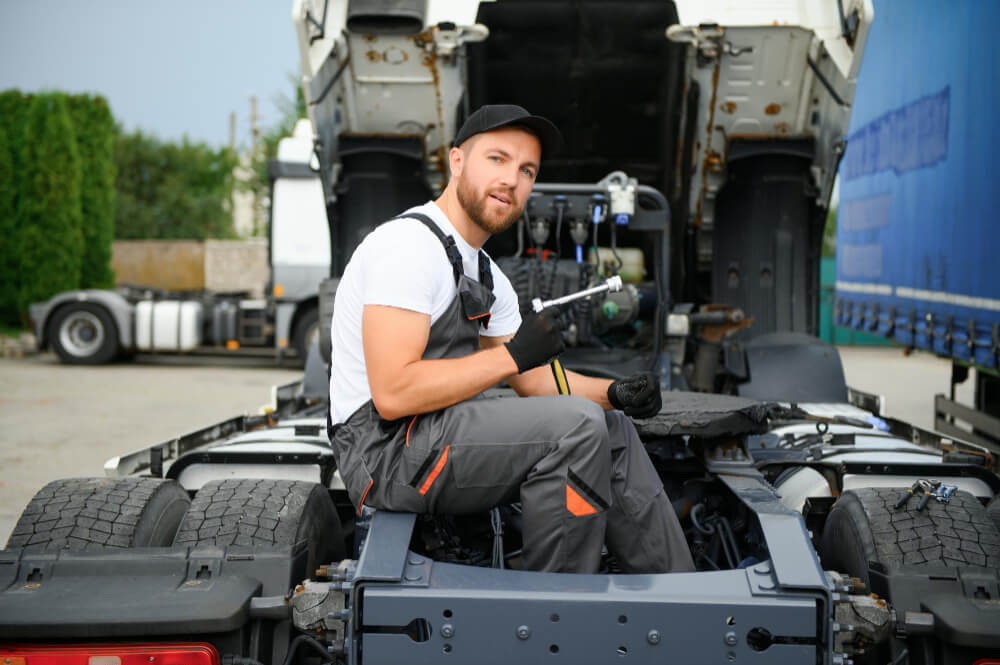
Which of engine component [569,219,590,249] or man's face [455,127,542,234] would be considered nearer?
man's face [455,127,542,234]

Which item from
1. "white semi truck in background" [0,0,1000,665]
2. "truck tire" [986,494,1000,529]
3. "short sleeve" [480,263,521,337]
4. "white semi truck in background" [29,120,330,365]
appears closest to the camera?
"white semi truck in background" [0,0,1000,665]

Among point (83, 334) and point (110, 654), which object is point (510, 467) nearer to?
point (110, 654)

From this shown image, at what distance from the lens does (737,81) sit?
4.99 metres

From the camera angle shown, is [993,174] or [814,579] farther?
[993,174]

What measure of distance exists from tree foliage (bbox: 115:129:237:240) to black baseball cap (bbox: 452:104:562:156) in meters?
34.3

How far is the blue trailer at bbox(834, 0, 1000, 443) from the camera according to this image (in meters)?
6.43

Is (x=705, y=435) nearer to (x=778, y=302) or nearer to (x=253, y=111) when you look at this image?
(x=778, y=302)

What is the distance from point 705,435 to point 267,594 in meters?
1.56

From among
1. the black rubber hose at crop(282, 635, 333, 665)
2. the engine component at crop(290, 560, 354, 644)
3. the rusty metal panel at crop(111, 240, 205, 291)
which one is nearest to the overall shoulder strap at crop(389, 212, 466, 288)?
the engine component at crop(290, 560, 354, 644)

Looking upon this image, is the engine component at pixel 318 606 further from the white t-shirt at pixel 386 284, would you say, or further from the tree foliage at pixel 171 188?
the tree foliage at pixel 171 188

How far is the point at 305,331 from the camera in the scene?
1370 centimetres

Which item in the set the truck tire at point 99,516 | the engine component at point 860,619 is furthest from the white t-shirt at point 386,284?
A: the engine component at point 860,619

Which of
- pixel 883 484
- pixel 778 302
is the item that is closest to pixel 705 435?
pixel 883 484

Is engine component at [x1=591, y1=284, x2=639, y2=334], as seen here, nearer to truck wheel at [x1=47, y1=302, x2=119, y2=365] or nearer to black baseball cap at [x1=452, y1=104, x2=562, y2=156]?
black baseball cap at [x1=452, y1=104, x2=562, y2=156]
